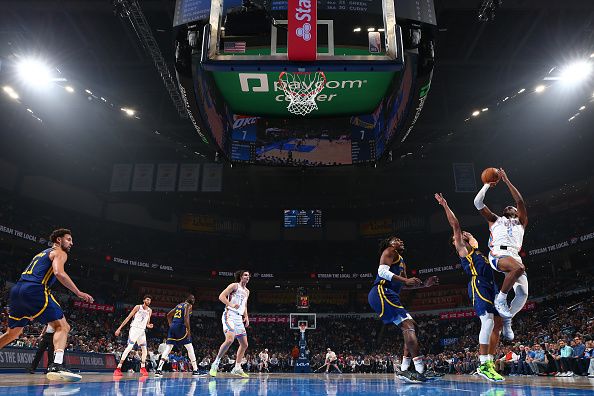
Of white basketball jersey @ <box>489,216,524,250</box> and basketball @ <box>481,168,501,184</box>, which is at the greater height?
basketball @ <box>481,168,501,184</box>

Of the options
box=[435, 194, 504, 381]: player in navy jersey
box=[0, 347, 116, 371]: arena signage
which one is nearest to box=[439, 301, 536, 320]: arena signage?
box=[0, 347, 116, 371]: arena signage

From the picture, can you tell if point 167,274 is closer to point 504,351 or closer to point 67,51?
point 67,51

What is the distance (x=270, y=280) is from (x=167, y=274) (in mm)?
7812

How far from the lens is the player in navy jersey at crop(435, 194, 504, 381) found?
6191 mm

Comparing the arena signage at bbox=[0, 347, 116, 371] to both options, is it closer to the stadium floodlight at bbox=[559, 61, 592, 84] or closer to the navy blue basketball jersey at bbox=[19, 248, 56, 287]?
the navy blue basketball jersey at bbox=[19, 248, 56, 287]

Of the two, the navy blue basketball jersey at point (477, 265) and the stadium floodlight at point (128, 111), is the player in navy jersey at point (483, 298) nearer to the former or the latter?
the navy blue basketball jersey at point (477, 265)

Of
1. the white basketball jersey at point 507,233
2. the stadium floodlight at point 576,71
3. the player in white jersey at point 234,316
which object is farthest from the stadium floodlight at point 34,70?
the stadium floodlight at point 576,71

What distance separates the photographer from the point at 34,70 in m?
16.2

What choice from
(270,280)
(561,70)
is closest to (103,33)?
(561,70)

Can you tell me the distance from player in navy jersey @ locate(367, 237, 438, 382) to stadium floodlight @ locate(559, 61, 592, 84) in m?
13.0

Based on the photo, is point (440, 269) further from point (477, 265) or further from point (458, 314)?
point (477, 265)

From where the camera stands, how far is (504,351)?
61.9 ft

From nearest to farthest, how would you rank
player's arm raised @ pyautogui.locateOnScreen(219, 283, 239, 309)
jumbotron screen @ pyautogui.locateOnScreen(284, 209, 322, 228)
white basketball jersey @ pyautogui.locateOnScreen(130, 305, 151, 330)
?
1. player's arm raised @ pyautogui.locateOnScreen(219, 283, 239, 309)
2. white basketball jersey @ pyautogui.locateOnScreen(130, 305, 151, 330)
3. jumbotron screen @ pyautogui.locateOnScreen(284, 209, 322, 228)

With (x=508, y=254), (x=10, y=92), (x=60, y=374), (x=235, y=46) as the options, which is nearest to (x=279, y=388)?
(x=60, y=374)
